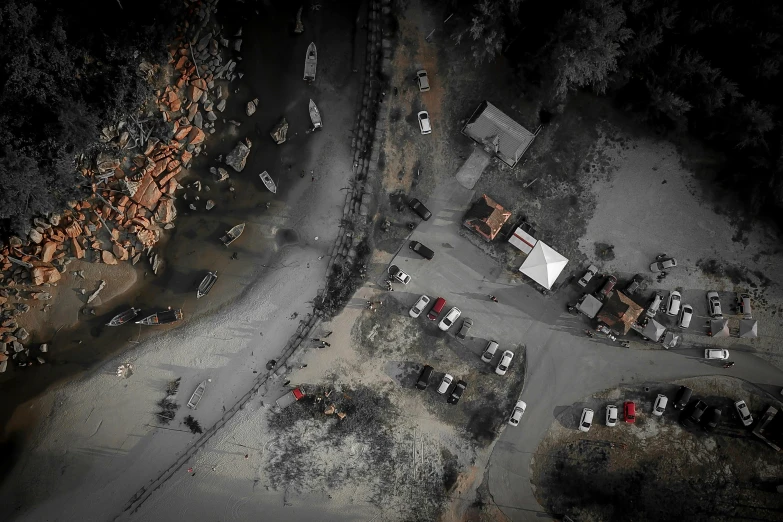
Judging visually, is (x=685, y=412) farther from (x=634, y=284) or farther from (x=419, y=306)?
(x=419, y=306)

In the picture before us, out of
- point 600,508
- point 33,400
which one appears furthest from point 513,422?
point 33,400

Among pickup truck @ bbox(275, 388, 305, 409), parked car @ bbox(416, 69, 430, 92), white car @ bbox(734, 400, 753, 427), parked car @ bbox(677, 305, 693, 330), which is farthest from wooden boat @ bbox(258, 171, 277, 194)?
white car @ bbox(734, 400, 753, 427)

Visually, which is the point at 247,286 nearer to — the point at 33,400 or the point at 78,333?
the point at 78,333

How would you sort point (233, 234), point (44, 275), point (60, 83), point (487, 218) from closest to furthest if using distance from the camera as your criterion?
point (60, 83) < point (487, 218) < point (44, 275) < point (233, 234)

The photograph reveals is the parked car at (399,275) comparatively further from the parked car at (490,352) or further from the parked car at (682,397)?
the parked car at (682,397)

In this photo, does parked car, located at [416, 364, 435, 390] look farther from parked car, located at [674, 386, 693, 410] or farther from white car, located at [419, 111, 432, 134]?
parked car, located at [674, 386, 693, 410]

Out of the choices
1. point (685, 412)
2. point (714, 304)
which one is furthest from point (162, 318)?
point (714, 304)
